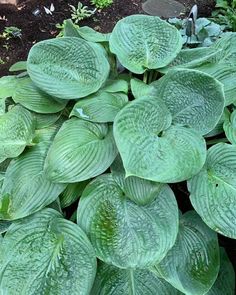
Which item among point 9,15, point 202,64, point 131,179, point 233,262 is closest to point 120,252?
point 131,179

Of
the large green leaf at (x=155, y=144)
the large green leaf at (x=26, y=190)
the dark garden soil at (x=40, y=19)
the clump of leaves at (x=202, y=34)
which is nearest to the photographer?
the large green leaf at (x=155, y=144)

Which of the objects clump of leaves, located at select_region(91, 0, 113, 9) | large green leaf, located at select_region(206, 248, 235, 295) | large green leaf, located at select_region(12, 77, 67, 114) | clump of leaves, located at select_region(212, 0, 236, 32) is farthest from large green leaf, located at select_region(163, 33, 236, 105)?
clump of leaves, located at select_region(91, 0, 113, 9)

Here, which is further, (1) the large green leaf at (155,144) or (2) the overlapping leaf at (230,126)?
(2) the overlapping leaf at (230,126)

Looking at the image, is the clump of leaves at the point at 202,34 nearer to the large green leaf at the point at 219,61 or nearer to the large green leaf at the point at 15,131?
the large green leaf at the point at 219,61

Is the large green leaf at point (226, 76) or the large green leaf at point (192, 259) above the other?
the large green leaf at point (226, 76)

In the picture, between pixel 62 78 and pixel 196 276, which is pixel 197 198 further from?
pixel 62 78

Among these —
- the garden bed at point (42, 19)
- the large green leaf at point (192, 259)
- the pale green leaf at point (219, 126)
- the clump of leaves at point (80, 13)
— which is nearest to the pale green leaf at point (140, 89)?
the pale green leaf at point (219, 126)

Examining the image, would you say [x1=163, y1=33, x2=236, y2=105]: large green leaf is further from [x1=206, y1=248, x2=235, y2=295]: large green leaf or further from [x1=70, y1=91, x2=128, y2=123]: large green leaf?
[x1=206, y1=248, x2=235, y2=295]: large green leaf
